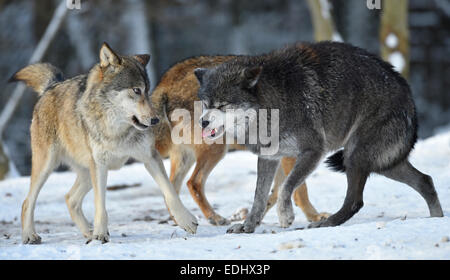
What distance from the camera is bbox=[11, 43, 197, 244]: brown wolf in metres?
5.78

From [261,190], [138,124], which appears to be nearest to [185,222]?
[261,190]

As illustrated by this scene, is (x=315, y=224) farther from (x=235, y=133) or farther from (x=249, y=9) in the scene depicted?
(x=249, y=9)

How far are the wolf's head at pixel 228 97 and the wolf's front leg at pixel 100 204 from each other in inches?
39.5

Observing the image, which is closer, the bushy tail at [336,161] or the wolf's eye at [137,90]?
the wolf's eye at [137,90]

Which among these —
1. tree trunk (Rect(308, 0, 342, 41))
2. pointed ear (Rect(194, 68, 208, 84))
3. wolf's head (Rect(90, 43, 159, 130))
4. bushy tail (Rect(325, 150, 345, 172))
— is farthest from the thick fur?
tree trunk (Rect(308, 0, 342, 41))

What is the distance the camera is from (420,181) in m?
6.16

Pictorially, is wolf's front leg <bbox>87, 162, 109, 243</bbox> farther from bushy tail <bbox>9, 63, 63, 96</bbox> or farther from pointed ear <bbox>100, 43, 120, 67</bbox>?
bushy tail <bbox>9, 63, 63, 96</bbox>

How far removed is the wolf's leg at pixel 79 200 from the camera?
21.3ft

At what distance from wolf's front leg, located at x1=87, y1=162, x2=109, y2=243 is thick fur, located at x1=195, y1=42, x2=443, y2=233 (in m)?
1.14

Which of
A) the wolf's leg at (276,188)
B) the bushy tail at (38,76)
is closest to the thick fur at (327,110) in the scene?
Answer: the wolf's leg at (276,188)

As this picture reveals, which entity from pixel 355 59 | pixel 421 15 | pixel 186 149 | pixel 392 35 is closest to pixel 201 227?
pixel 186 149

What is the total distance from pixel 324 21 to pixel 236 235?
331 inches

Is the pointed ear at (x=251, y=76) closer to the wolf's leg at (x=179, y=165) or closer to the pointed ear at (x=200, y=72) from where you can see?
the pointed ear at (x=200, y=72)

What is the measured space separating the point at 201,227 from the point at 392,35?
7.43 m
